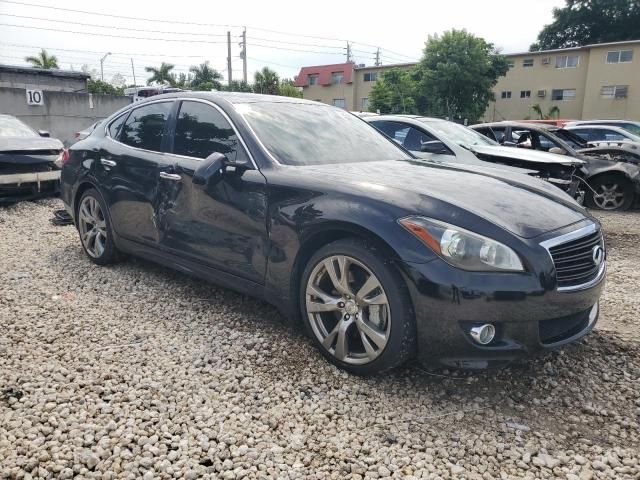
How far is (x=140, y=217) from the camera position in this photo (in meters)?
4.09

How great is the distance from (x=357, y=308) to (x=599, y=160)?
24.2 ft

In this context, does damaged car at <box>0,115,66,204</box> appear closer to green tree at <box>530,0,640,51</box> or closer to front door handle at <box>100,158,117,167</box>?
front door handle at <box>100,158,117,167</box>

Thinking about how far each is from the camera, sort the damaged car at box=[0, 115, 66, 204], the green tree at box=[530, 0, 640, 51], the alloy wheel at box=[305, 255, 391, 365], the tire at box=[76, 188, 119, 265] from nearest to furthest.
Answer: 1. the alloy wheel at box=[305, 255, 391, 365]
2. the tire at box=[76, 188, 119, 265]
3. the damaged car at box=[0, 115, 66, 204]
4. the green tree at box=[530, 0, 640, 51]

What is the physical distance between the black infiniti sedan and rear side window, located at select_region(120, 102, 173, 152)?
0.02 m

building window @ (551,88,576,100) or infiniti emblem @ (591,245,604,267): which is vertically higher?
building window @ (551,88,576,100)

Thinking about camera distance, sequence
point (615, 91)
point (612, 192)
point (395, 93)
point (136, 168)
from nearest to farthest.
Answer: point (136, 168), point (612, 192), point (615, 91), point (395, 93)

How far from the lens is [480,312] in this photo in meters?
2.41

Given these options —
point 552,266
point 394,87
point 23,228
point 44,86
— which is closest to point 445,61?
point 394,87

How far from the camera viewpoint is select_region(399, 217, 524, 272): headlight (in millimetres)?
2427

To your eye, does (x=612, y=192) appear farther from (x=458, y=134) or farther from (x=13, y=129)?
(x=13, y=129)

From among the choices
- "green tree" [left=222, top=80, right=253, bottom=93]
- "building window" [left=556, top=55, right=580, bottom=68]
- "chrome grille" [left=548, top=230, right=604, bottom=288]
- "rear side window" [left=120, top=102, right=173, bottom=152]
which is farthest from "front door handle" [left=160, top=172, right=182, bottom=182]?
"building window" [left=556, top=55, right=580, bottom=68]

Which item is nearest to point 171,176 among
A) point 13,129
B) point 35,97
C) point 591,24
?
point 13,129

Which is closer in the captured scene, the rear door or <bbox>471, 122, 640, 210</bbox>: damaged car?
the rear door

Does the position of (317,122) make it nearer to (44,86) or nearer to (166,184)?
(166,184)
